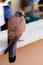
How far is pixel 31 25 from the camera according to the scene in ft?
3.58

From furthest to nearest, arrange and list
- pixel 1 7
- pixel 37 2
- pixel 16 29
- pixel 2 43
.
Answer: pixel 37 2 < pixel 1 7 < pixel 2 43 < pixel 16 29

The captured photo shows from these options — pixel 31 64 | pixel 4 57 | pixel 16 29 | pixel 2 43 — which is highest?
pixel 16 29

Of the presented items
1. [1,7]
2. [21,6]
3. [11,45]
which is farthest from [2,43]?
[21,6]

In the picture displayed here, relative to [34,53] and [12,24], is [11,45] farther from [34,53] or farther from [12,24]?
[34,53]

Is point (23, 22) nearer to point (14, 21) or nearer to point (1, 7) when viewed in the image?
point (14, 21)

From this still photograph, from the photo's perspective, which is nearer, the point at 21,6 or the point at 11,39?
the point at 11,39

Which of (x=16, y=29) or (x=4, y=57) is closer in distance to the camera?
(x=16, y=29)

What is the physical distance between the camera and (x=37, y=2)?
105 inches

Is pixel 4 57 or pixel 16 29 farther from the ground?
pixel 16 29

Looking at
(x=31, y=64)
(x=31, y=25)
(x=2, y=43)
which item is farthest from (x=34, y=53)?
(x=2, y=43)

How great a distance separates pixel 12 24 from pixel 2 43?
149 millimetres

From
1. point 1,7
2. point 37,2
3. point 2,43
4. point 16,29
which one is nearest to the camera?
point 16,29

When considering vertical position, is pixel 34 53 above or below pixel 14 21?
below

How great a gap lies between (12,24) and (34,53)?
383 mm
